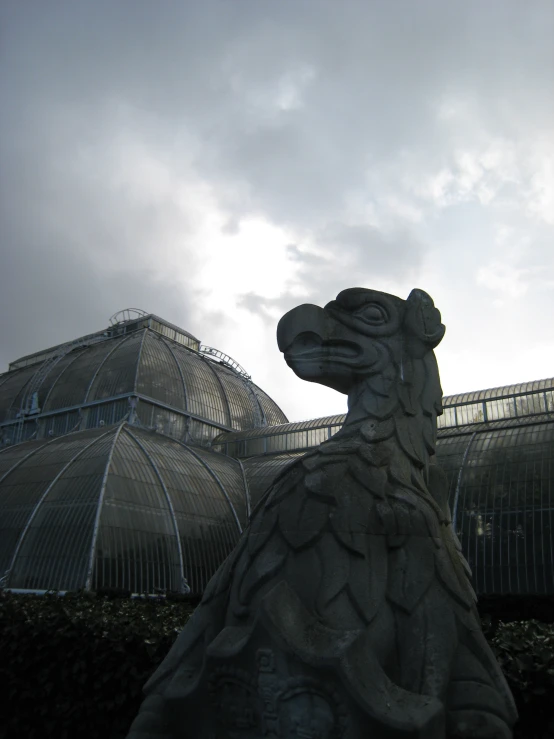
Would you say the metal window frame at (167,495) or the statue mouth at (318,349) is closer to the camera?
the statue mouth at (318,349)

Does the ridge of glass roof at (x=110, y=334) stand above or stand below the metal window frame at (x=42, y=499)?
above

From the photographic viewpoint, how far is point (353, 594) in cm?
319

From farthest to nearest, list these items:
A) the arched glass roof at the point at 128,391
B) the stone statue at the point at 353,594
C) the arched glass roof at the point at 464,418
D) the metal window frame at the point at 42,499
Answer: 1. the arched glass roof at the point at 128,391
2. the arched glass roof at the point at 464,418
3. the metal window frame at the point at 42,499
4. the stone statue at the point at 353,594

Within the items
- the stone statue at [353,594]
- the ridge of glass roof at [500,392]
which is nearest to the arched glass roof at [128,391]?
the ridge of glass roof at [500,392]

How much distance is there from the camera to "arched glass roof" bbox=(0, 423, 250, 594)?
17.4m

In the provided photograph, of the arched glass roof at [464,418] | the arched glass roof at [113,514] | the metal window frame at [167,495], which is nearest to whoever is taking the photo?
the arched glass roof at [113,514]

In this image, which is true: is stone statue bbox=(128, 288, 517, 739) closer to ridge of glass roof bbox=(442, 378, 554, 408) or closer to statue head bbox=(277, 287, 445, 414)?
statue head bbox=(277, 287, 445, 414)

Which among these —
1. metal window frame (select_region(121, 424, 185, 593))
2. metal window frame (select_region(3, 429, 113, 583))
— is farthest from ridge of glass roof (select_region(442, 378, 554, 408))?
metal window frame (select_region(3, 429, 113, 583))

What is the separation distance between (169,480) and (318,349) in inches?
712

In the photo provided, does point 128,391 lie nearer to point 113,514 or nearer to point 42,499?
point 42,499

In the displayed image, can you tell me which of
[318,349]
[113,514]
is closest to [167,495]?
[113,514]

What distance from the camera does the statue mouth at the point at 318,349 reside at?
394cm

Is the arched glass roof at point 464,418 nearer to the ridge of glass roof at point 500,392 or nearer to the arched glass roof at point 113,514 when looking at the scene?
the ridge of glass roof at point 500,392

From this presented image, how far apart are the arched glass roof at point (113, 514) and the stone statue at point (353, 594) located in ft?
47.2
